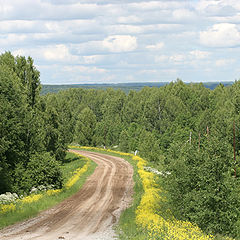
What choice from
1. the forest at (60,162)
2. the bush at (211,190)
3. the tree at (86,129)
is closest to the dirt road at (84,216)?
the forest at (60,162)

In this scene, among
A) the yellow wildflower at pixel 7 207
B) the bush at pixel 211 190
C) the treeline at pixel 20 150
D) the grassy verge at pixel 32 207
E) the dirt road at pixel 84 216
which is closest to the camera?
the dirt road at pixel 84 216

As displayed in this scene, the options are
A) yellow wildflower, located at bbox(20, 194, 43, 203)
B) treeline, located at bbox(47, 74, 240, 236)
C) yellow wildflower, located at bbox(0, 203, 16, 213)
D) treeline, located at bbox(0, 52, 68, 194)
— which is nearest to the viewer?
treeline, located at bbox(47, 74, 240, 236)

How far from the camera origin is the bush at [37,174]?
2766 cm

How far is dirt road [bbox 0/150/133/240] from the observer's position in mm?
17000

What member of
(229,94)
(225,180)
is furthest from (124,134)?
(225,180)

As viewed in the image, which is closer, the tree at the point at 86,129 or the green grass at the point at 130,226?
the green grass at the point at 130,226

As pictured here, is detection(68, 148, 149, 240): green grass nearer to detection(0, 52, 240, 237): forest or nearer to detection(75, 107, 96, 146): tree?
detection(0, 52, 240, 237): forest

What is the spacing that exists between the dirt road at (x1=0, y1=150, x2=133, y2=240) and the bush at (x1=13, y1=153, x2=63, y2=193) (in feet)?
8.48

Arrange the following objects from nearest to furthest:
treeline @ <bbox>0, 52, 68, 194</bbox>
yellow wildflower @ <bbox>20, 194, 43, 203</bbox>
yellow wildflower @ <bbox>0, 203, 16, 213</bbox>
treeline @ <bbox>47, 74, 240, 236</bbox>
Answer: treeline @ <bbox>47, 74, 240, 236</bbox>, yellow wildflower @ <bbox>0, 203, 16, 213</bbox>, yellow wildflower @ <bbox>20, 194, 43, 203</bbox>, treeline @ <bbox>0, 52, 68, 194</bbox>

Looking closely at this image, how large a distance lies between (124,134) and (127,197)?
211ft

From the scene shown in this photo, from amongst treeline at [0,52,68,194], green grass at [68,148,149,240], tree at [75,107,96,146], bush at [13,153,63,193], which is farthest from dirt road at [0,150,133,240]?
tree at [75,107,96,146]

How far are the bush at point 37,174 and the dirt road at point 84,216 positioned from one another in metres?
2.59

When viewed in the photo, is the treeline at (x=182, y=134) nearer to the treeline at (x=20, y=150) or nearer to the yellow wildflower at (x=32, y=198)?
the yellow wildflower at (x=32, y=198)

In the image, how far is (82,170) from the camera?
41.8m
